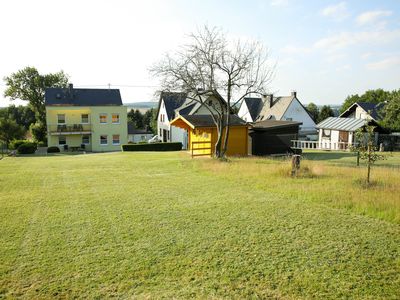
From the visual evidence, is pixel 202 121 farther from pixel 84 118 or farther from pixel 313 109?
pixel 313 109

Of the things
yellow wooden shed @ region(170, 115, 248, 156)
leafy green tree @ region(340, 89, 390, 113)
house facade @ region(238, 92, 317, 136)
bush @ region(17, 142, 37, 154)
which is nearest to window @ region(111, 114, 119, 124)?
bush @ region(17, 142, 37, 154)

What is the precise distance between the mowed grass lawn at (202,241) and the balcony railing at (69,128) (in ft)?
107

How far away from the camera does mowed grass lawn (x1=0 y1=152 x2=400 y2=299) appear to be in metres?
5.17

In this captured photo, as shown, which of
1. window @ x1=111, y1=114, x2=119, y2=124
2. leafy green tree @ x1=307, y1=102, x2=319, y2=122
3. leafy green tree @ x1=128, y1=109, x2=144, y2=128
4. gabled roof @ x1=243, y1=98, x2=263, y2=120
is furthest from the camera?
leafy green tree @ x1=128, y1=109, x2=144, y2=128

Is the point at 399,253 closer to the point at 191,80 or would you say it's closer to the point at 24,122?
the point at 191,80

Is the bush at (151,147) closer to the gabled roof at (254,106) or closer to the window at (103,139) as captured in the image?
the window at (103,139)

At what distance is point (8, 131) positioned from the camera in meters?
43.3

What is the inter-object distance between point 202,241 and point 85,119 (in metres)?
41.0

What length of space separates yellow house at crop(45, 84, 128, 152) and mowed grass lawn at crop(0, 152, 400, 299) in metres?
33.1

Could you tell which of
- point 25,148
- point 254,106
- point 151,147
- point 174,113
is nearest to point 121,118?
point 174,113

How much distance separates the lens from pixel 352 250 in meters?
6.38

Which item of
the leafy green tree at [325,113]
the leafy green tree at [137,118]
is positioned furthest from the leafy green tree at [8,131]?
the leafy green tree at [325,113]

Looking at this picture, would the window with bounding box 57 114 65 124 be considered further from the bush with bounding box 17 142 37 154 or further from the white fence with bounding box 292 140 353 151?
the white fence with bounding box 292 140 353 151

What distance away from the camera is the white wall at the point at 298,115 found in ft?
155
